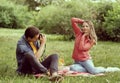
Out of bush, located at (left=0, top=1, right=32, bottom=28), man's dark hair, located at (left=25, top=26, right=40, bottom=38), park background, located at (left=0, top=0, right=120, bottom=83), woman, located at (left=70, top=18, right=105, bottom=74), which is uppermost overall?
man's dark hair, located at (left=25, top=26, right=40, bottom=38)

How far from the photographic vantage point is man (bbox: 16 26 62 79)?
7331 millimetres

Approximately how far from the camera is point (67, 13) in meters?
17.6

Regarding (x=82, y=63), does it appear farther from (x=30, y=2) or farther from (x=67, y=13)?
(x=30, y=2)

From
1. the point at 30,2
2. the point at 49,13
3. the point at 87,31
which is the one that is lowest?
the point at 30,2

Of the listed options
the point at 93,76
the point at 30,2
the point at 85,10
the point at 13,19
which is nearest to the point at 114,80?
the point at 93,76

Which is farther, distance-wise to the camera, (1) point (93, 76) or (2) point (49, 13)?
(2) point (49, 13)

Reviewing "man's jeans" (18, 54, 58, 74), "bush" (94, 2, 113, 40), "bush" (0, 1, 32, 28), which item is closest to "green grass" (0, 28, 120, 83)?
"man's jeans" (18, 54, 58, 74)

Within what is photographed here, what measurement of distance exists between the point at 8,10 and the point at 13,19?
740mm

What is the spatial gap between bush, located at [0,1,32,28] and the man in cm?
1921

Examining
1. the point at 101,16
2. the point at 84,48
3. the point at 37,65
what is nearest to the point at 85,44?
the point at 84,48

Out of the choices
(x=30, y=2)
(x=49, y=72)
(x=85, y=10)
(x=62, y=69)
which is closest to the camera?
(x=49, y=72)

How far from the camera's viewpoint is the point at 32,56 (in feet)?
23.9

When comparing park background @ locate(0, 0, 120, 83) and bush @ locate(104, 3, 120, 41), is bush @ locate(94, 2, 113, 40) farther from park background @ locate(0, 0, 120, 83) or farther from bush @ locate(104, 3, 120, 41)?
bush @ locate(104, 3, 120, 41)

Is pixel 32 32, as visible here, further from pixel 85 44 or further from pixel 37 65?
pixel 85 44
